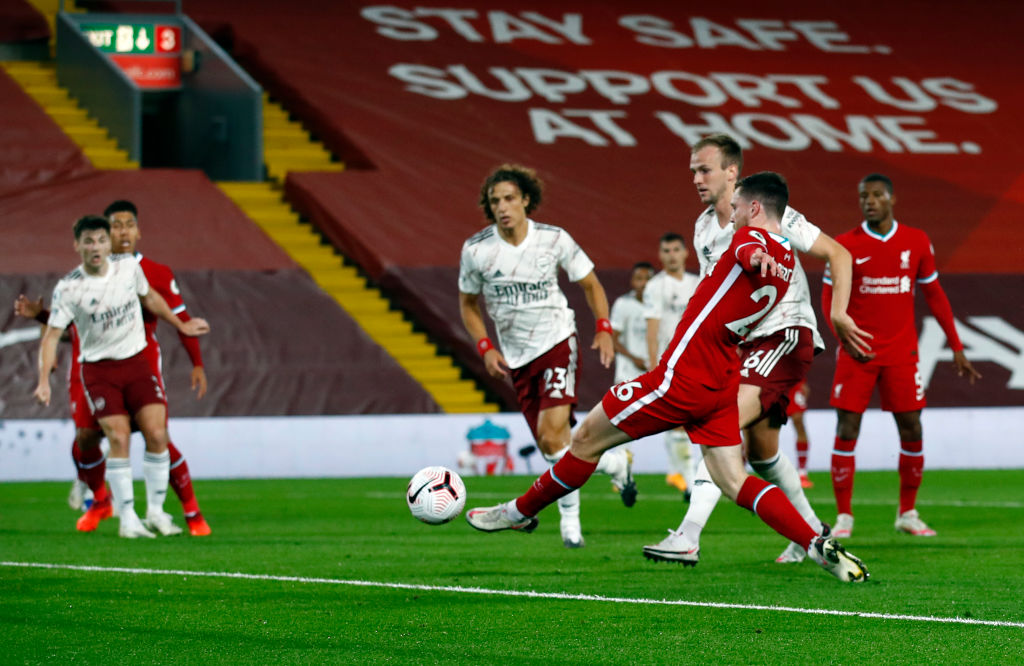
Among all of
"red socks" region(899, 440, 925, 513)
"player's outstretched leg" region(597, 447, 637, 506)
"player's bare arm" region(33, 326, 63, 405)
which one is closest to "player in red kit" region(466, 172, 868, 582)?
"player's outstretched leg" region(597, 447, 637, 506)

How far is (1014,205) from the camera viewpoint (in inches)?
910

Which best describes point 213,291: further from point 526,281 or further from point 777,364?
point 777,364

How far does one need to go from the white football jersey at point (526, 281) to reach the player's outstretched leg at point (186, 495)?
8.36 ft

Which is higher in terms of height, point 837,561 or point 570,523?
point 837,561

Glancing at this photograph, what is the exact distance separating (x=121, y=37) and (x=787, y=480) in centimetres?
1896

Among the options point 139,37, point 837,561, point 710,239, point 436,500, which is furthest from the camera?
point 139,37

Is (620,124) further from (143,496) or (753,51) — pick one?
(143,496)

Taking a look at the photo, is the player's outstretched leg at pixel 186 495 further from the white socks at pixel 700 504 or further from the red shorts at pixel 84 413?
the white socks at pixel 700 504

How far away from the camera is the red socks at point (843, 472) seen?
9.05 meters

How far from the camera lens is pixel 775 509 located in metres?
6.03

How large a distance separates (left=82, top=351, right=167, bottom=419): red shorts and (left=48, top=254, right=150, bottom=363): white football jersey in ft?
0.19

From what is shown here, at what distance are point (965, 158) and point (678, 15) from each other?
19.8ft

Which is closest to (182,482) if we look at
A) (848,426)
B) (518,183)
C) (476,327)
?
(476,327)

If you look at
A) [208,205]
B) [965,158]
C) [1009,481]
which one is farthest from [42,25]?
[1009,481]
